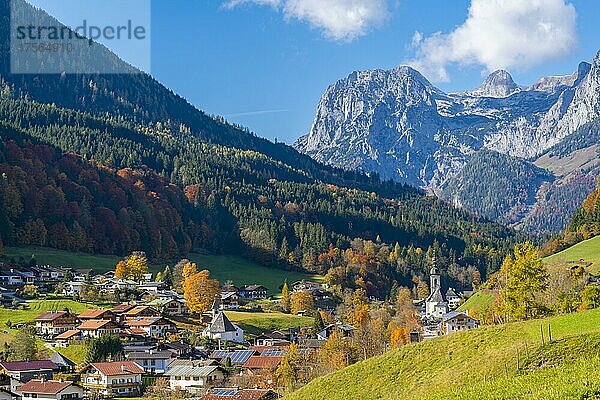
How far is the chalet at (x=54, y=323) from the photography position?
73938mm

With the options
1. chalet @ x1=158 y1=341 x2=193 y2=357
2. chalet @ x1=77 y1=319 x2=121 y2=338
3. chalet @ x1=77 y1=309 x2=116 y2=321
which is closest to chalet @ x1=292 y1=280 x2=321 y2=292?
chalet @ x1=77 y1=309 x2=116 y2=321

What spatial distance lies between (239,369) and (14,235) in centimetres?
7197

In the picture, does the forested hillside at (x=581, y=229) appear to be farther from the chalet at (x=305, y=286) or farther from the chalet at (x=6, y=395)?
the chalet at (x=6, y=395)

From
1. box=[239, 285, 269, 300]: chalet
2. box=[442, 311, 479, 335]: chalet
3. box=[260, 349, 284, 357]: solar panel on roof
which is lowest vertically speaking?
box=[260, 349, 284, 357]: solar panel on roof

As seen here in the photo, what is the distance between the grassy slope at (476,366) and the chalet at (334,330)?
38.9m

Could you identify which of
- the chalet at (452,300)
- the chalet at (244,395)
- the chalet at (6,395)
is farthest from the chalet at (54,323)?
the chalet at (452,300)

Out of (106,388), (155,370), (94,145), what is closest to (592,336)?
(106,388)

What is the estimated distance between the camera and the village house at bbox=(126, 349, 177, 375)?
67037mm

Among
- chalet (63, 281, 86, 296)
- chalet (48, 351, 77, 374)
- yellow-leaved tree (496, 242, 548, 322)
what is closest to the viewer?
yellow-leaved tree (496, 242, 548, 322)

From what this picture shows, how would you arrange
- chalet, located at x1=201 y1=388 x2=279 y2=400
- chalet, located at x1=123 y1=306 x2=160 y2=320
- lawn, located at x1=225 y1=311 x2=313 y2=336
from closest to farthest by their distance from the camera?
chalet, located at x1=201 y1=388 x2=279 y2=400 → chalet, located at x1=123 y1=306 x2=160 y2=320 → lawn, located at x1=225 y1=311 x2=313 y2=336

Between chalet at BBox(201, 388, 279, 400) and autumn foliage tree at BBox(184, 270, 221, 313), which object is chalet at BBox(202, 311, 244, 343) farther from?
chalet at BBox(201, 388, 279, 400)

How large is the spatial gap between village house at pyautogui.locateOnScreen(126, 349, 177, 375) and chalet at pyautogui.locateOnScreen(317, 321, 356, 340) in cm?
1790

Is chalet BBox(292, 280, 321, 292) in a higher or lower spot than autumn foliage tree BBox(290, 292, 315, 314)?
higher

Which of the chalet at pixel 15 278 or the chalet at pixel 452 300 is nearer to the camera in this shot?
the chalet at pixel 15 278
